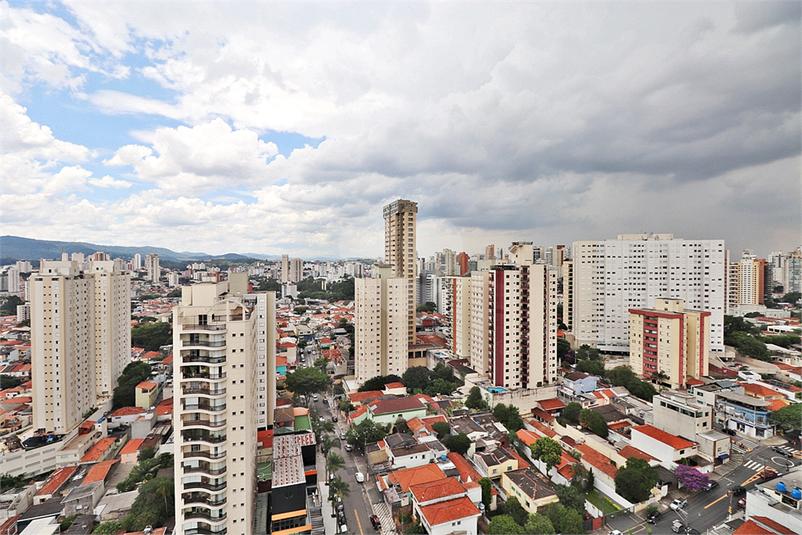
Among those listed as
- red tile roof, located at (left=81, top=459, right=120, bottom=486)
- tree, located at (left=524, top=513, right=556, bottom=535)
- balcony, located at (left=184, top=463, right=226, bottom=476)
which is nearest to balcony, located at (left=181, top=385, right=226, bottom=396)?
balcony, located at (left=184, top=463, right=226, bottom=476)

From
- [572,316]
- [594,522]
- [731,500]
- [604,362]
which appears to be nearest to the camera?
[594,522]

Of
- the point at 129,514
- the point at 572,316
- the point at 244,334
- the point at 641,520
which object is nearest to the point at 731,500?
the point at 641,520

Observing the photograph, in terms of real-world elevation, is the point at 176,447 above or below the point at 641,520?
above

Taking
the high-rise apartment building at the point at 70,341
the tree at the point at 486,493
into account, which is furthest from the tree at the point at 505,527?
the high-rise apartment building at the point at 70,341

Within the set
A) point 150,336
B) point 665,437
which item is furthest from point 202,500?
point 150,336

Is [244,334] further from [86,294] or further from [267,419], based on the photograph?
[86,294]

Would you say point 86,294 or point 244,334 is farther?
point 86,294

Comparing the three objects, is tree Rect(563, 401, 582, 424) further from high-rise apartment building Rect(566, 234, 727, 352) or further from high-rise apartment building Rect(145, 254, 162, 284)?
high-rise apartment building Rect(145, 254, 162, 284)
